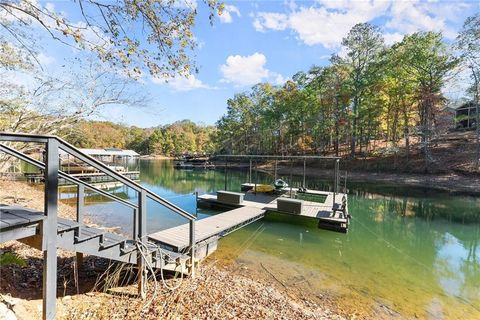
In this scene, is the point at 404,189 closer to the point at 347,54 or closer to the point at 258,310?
the point at 347,54

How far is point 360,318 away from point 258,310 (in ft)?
6.60

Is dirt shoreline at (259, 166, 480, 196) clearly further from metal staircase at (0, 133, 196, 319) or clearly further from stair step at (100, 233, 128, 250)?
metal staircase at (0, 133, 196, 319)

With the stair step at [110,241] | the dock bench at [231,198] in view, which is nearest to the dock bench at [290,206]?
the dock bench at [231,198]

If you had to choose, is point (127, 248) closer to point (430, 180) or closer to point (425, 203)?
point (425, 203)

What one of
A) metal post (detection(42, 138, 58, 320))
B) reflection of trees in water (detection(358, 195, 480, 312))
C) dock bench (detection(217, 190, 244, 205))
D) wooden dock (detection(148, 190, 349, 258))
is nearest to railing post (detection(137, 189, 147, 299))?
metal post (detection(42, 138, 58, 320))

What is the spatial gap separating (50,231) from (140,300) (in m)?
1.62

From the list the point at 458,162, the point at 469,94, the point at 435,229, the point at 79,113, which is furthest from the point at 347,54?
the point at 79,113

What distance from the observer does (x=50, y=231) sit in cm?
252

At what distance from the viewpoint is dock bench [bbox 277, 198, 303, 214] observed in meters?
10.1

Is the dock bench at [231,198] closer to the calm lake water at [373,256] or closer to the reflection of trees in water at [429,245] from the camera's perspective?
the calm lake water at [373,256]

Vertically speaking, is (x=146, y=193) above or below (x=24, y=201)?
above

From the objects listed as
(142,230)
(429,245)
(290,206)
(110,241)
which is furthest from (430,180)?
(110,241)

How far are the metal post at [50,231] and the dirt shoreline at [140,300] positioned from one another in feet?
1.52

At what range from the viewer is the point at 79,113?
9.88 metres
